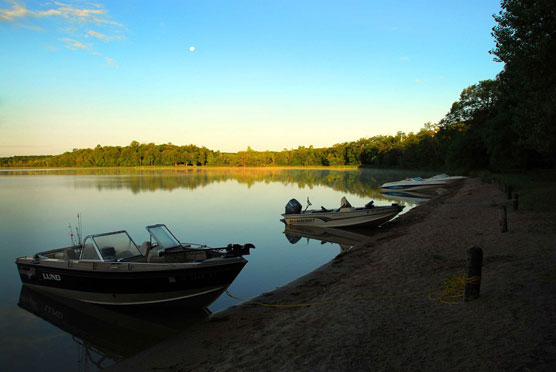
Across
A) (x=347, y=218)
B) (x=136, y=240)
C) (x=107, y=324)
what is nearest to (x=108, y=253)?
(x=107, y=324)

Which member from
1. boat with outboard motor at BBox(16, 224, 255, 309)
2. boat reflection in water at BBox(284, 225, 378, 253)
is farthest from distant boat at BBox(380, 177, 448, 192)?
boat with outboard motor at BBox(16, 224, 255, 309)

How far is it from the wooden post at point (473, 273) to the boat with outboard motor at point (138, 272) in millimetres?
4867

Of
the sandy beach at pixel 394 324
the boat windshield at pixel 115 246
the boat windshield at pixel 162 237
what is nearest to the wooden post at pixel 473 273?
the sandy beach at pixel 394 324

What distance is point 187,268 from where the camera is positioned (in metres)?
8.04

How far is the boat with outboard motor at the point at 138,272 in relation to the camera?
812 centimetres

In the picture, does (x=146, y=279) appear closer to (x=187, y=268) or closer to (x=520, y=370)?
(x=187, y=268)

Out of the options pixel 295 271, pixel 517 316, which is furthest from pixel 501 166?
pixel 517 316

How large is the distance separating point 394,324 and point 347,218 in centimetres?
1346

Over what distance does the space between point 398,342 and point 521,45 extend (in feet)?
48.6

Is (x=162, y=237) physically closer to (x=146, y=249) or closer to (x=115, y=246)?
(x=146, y=249)

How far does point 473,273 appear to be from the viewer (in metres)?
6.20

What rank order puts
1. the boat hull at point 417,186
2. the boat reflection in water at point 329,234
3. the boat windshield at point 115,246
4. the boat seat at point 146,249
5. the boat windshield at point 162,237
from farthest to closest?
the boat hull at point 417,186 < the boat reflection in water at point 329,234 < the boat windshield at point 162,237 < the boat seat at point 146,249 < the boat windshield at point 115,246

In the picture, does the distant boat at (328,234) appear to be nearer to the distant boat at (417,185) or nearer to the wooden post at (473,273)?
the wooden post at (473,273)

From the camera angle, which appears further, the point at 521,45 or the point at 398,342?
the point at 521,45
